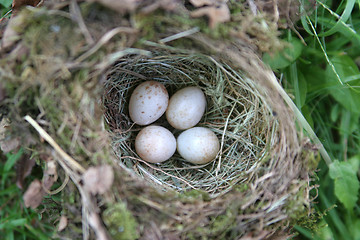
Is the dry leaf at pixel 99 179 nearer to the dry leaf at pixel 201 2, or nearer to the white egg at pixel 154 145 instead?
the white egg at pixel 154 145

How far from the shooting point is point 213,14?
1.35 meters

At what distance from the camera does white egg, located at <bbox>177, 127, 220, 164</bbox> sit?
179 cm

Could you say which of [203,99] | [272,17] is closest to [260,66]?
[272,17]

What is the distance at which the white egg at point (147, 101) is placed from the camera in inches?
70.4

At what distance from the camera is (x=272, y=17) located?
61.8 inches

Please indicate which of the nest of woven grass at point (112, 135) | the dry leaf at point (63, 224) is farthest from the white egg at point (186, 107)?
Answer: the dry leaf at point (63, 224)

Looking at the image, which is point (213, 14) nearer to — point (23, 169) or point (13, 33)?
point (13, 33)

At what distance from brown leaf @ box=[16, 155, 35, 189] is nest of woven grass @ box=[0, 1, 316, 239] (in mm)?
231

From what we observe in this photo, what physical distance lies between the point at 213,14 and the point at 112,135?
2.61ft

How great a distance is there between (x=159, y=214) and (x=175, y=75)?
83 centimetres

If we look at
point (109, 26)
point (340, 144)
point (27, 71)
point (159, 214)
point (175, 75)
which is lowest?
point (340, 144)

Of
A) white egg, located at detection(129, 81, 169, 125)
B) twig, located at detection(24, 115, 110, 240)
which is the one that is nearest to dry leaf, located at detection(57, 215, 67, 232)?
twig, located at detection(24, 115, 110, 240)

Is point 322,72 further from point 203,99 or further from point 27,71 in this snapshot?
point 27,71

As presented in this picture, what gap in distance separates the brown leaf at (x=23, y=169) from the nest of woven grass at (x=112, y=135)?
23 cm
